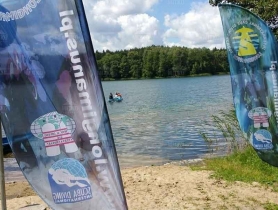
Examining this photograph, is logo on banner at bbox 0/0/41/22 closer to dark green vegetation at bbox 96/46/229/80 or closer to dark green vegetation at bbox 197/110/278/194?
dark green vegetation at bbox 197/110/278/194

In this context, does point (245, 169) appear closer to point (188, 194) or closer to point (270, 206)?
point (188, 194)

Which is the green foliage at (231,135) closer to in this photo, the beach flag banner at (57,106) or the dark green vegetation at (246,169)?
the dark green vegetation at (246,169)

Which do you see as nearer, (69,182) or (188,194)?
(69,182)

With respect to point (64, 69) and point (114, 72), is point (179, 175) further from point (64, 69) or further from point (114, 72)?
point (114, 72)

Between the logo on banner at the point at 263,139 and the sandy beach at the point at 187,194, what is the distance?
0.73 m

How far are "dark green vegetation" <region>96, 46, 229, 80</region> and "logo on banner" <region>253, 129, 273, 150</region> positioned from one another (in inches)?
2502

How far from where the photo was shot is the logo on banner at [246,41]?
6422 millimetres

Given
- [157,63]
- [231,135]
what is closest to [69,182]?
[231,135]

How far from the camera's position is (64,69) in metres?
3.32

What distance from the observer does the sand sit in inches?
233

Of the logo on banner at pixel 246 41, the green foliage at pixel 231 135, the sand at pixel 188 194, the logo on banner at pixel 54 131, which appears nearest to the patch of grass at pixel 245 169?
the sand at pixel 188 194

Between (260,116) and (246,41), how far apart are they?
4.04 ft

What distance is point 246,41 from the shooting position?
6.48 m

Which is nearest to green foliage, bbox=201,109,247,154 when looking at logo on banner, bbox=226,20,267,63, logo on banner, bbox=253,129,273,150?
logo on banner, bbox=253,129,273,150
